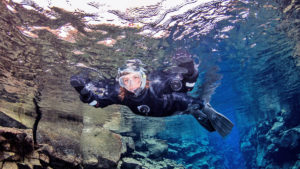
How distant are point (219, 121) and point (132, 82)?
3.93 meters

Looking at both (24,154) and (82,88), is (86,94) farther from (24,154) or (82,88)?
(24,154)

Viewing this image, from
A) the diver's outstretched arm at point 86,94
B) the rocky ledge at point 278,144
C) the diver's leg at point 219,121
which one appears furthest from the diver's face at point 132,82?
the rocky ledge at point 278,144

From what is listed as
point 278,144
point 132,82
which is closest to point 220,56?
point 132,82

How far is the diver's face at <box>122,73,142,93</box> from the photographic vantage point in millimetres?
6372

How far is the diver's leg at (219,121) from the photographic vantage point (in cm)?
607

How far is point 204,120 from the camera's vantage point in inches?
258

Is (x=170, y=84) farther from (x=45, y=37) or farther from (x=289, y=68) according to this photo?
(x=289, y=68)

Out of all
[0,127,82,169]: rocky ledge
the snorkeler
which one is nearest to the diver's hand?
the snorkeler

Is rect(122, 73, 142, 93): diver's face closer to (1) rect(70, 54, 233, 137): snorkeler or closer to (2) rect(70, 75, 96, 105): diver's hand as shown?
(1) rect(70, 54, 233, 137): snorkeler

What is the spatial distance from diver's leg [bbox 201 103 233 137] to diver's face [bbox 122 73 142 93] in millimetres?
3036

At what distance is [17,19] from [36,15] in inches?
33.9

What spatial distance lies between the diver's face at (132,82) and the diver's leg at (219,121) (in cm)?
304

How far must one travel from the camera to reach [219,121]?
246 inches

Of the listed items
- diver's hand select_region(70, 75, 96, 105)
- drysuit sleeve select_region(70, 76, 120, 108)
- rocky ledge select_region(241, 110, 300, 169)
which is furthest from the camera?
rocky ledge select_region(241, 110, 300, 169)
